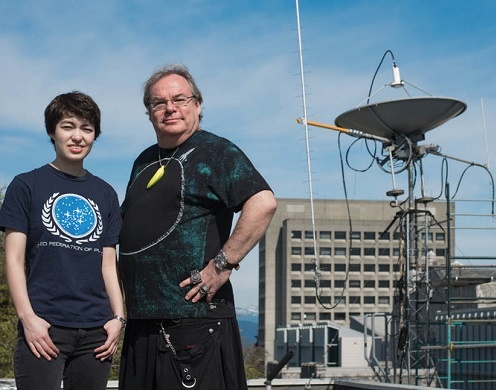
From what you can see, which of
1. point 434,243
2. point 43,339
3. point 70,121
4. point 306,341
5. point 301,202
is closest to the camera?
point 43,339

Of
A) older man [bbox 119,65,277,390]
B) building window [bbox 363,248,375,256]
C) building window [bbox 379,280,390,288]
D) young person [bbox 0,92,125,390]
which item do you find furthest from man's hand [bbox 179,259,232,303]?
building window [bbox 379,280,390,288]

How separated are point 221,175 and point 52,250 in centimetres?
69

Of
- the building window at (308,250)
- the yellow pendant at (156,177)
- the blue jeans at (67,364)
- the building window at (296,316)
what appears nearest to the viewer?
the blue jeans at (67,364)

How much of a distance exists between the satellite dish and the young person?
13.7m

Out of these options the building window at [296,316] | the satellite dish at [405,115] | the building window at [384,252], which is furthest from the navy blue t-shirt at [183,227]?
the building window at [384,252]

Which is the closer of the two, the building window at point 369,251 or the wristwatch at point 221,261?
the wristwatch at point 221,261

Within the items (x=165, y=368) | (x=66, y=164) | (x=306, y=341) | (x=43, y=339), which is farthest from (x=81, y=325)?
(x=306, y=341)

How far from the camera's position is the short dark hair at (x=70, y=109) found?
3500 mm

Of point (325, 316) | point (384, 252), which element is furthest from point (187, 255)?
point (384, 252)

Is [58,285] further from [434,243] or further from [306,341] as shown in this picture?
[434,243]

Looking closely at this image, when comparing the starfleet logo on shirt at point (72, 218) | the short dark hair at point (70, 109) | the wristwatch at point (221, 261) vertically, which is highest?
the short dark hair at point (70, 109)

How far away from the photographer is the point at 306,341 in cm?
9581

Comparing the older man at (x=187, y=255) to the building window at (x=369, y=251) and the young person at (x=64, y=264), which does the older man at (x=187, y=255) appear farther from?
the building window at (x=369, y=251)

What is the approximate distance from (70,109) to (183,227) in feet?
2.00
